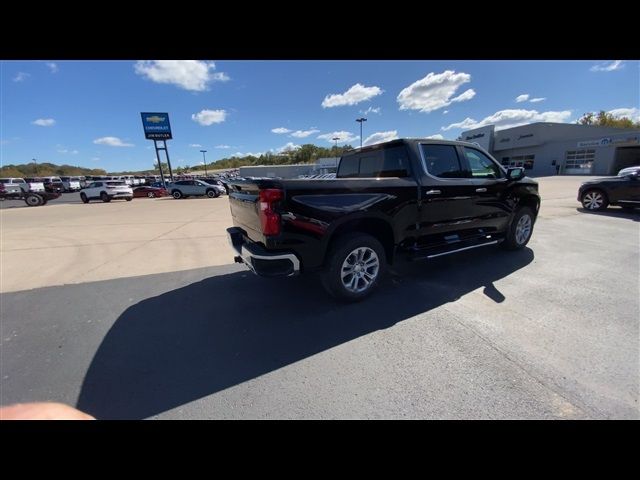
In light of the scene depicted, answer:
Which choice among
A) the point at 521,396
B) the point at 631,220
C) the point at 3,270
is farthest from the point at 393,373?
the point at 631,220

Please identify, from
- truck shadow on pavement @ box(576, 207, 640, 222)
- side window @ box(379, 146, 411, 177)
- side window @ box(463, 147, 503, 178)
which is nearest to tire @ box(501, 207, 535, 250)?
side window @ box(463, 147, 503, 178)

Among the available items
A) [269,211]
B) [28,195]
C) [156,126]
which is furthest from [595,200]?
[156,126]

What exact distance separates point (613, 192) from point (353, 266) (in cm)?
1094

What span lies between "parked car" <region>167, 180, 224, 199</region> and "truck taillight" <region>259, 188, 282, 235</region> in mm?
25069

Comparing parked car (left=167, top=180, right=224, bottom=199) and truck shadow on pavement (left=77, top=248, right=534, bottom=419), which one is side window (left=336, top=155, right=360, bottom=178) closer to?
truck shadow on pavement (left=77, top=248, right=534, bottom=419)

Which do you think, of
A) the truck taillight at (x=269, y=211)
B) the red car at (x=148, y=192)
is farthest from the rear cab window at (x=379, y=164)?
the red car at (x=148, y=192)

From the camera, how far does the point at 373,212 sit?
353cm

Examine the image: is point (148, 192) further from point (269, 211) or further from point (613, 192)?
point (613, 192)

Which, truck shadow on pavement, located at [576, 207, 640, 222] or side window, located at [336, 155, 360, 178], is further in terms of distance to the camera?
truck shadow on pavement, located at [576, 207, 640, 222]

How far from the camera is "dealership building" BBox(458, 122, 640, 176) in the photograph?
31719mm

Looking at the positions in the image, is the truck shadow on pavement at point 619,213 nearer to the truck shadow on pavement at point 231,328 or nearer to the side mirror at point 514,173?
the side mirror at point 514,173

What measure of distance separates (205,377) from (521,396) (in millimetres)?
2463
